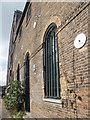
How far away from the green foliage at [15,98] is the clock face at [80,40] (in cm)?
670

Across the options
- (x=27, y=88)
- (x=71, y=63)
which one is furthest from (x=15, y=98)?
(x=71, y=63)

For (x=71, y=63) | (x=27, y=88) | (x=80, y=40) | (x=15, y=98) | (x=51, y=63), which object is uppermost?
(x=80, y=40)

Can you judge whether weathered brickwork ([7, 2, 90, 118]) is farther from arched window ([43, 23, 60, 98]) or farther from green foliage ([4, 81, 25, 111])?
green foliage ([4, 81, 25, 111])

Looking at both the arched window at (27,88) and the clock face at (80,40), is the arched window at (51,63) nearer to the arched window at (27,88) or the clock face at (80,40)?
the clock face at (80,40)

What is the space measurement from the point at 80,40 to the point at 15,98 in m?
6.91

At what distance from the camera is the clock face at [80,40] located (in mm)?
3732

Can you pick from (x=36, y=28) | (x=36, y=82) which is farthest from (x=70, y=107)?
(x=36, y=28)

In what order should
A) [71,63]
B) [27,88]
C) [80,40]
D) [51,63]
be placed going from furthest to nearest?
[27,88], [51,63], [71,63], [80,40]

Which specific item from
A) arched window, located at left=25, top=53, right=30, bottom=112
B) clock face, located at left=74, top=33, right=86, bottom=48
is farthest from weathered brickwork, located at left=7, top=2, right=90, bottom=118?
arched window, located at left=25, top=53, right=30, bottom=112

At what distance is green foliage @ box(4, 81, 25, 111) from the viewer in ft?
30.5

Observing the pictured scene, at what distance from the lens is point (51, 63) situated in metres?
5.87

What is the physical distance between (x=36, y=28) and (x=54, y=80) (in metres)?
3.39

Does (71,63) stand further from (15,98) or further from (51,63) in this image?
(15,98)

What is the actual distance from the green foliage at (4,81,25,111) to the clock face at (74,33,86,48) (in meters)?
6.70
